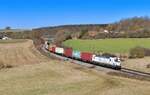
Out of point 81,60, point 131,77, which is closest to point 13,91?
point 131,77

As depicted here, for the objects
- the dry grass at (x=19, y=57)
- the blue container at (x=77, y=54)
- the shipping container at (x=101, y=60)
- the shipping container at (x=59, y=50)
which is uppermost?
the shipping container at (x=101, y=60)

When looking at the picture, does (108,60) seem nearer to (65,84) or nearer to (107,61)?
(107,61)

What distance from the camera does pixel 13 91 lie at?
40656 mm

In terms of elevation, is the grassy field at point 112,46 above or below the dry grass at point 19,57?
above

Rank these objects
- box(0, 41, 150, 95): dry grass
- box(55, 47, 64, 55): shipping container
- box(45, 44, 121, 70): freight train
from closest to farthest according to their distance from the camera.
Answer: box(0, 41, 150, 95): dry grass
box(45, 44, 121, 70): freight train
box(55, 47, 64, 55): shipping container

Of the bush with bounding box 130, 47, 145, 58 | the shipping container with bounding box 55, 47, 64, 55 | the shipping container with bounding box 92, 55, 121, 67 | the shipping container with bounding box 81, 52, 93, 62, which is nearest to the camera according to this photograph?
the shipping container with bounding box 92, 55, 121, 67

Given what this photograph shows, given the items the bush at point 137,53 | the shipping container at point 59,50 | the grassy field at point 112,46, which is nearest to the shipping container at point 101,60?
the bush at point 137,53

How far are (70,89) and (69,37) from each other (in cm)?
14093

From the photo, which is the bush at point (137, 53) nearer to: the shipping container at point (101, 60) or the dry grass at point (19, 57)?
the shipping container at point (101, 60)

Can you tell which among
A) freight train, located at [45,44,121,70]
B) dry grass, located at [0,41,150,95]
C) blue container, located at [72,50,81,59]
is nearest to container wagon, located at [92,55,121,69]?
freight train, located at [45,44,121,70]

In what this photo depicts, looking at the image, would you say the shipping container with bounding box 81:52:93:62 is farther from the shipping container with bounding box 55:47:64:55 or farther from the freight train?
the shipping container with bounding box 55:47:64:55

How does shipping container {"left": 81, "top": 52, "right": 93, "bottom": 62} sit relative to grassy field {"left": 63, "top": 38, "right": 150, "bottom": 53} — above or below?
above

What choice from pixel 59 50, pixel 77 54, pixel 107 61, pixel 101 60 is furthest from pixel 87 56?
pixel 59 50

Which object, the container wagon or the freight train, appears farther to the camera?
the freight train
